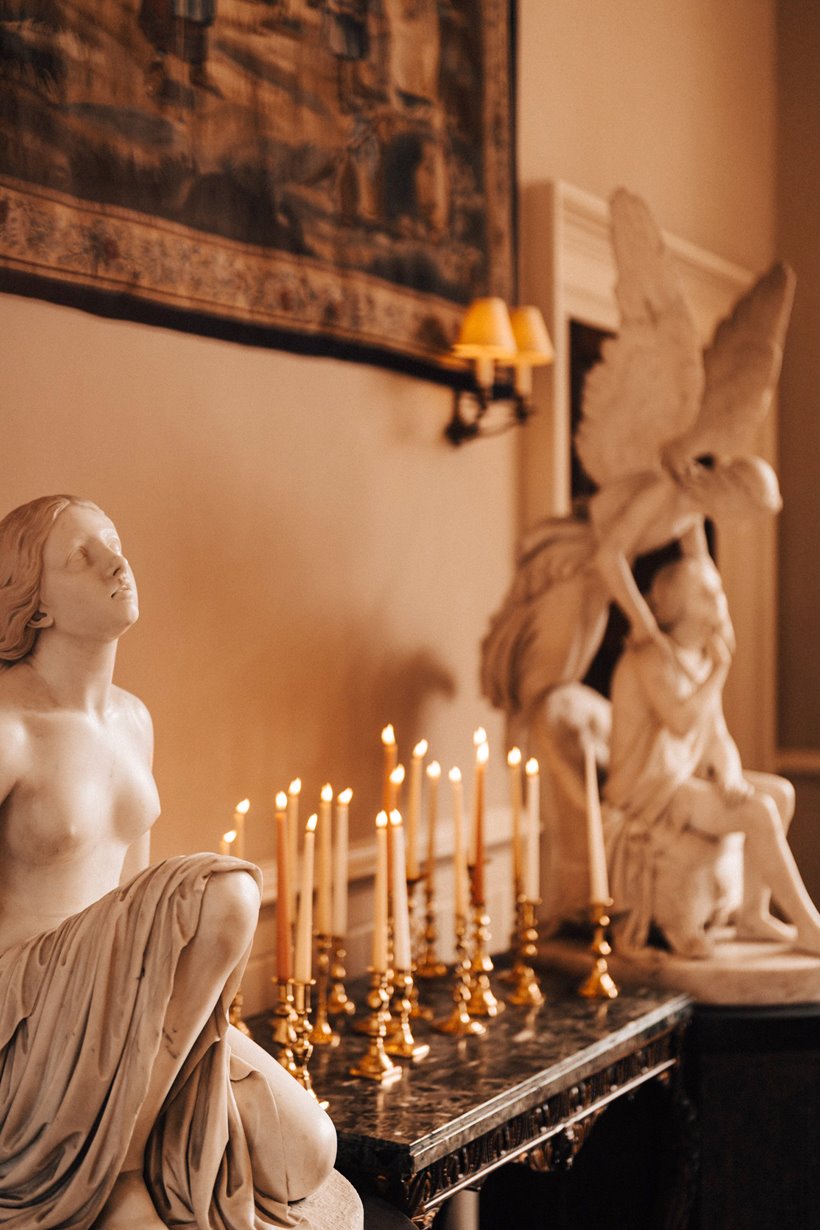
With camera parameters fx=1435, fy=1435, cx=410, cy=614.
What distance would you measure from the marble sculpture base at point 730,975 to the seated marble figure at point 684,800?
5 centimetres

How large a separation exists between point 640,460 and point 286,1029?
6.42 feet

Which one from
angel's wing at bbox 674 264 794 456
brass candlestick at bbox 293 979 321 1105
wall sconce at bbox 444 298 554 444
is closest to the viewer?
brass candlestick at bbox 293 979 321 1105

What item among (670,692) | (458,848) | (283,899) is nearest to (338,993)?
Result: (458,848)

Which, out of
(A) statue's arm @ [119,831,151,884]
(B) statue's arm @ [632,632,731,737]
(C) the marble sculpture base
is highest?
(B) statue's arm @ [632,632,731,737]

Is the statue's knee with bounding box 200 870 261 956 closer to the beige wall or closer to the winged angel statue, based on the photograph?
the beige wall

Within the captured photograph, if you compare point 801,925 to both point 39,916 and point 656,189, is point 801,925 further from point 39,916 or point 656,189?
point 656,189

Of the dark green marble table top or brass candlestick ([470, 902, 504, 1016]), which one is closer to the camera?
the dark green marble table top

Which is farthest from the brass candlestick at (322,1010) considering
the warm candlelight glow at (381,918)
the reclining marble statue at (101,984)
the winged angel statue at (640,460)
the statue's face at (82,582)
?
the statue's face at (82,582)

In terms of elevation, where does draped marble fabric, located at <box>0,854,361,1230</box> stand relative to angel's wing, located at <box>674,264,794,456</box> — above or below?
below

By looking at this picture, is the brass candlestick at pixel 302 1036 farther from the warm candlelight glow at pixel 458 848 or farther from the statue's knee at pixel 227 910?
the statue's knee at pixel 227 910

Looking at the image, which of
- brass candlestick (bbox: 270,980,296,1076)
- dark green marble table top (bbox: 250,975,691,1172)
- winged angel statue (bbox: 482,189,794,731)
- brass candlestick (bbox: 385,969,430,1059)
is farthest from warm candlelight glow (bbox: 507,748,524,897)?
brass candlestick (bbox: 270,980,296,1076)

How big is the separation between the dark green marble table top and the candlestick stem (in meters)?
A: 0.08

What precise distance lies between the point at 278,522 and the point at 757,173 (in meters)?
3.88

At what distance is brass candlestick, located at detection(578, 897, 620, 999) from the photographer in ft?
12.3
